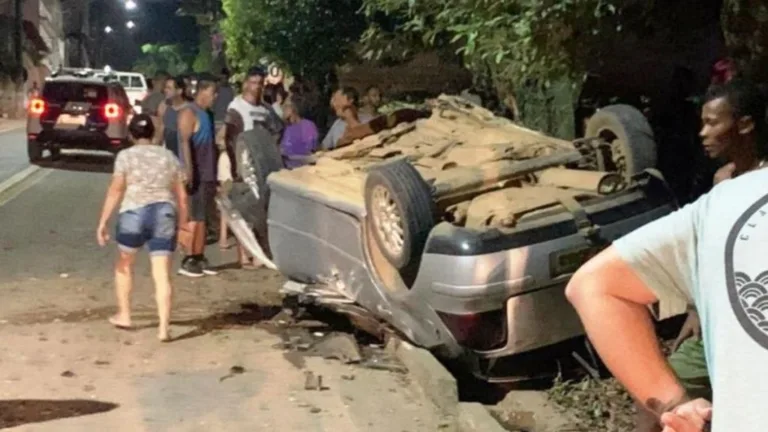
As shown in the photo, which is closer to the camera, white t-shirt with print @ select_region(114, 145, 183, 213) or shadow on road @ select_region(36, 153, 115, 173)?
white t-shirt with print @ select_region(114, 145, 183, 213)

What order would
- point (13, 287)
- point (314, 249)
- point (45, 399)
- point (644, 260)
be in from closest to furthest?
point (644, 260) < point (45, 399) < point (314, 249) < point (13, 287)

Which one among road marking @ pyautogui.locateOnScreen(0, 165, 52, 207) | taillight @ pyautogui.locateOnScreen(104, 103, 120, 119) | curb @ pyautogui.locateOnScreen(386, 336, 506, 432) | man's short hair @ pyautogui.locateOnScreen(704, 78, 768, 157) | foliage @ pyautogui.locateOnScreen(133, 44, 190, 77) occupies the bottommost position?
foliage @ pyautogui.locateOnScreen(133, 44, 190, 77)

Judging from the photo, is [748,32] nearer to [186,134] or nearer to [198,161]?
[186,134]

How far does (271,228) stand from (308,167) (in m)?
0.55

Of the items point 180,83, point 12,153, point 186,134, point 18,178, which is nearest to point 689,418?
point 186,134

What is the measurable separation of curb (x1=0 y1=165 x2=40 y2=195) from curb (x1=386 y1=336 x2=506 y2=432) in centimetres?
1132

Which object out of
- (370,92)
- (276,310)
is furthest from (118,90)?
(276,310)

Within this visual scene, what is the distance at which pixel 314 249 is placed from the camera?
8.14 m

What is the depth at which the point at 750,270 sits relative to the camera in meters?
1.99

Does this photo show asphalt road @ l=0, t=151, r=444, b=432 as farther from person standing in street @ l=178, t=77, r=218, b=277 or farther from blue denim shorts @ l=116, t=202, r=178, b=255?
blue denim shorts @ l=116, t=202, r=178, b=255

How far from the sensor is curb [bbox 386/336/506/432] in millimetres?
6086

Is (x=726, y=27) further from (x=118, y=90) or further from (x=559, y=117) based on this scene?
(x=118, y=90)

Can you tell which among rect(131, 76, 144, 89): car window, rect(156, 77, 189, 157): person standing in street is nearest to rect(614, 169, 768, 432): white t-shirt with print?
rect(156, 77, 189, 157): person standing in street

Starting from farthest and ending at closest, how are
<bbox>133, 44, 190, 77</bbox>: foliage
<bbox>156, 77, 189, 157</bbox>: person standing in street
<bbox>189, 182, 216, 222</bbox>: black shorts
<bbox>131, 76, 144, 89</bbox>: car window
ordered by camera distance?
<bbox>133, 44, 190, 77</bbox>: foliage < <bbox>131, 76, 144, 89</bbox>: car window < <bbox>156, 77, 189, 157</bbox>: person standing in street < <bbox>189, 182, 216, 222</bbox>: black shorts
